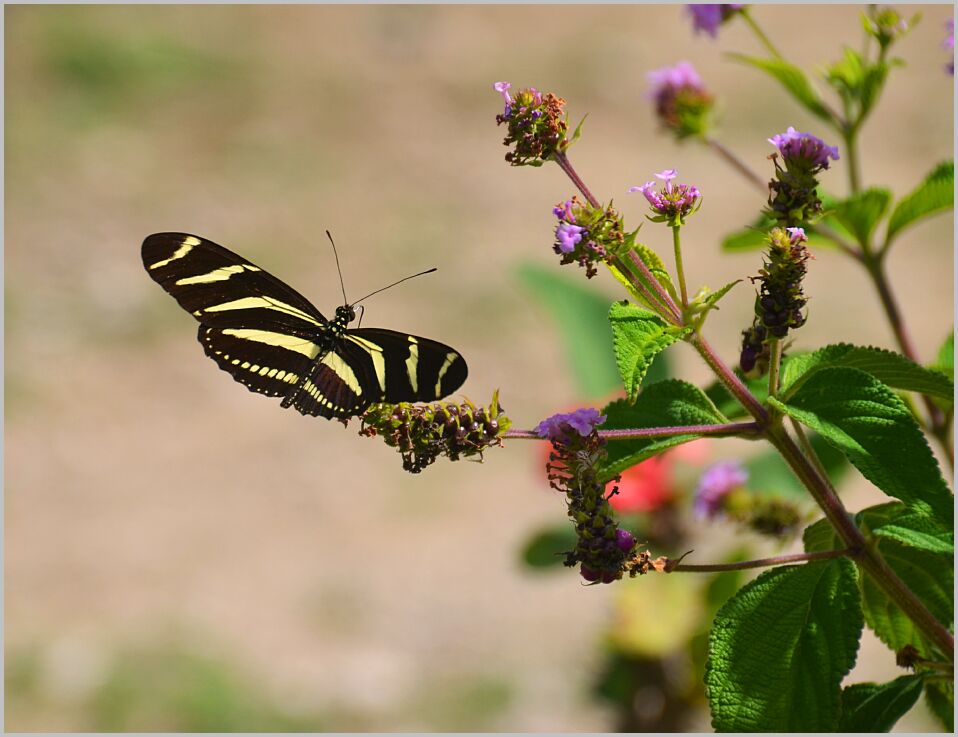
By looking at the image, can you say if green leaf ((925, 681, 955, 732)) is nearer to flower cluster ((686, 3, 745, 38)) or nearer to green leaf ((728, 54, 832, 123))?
green leaf ((728, 54, 832, 123))

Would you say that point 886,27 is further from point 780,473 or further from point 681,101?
point 780,473

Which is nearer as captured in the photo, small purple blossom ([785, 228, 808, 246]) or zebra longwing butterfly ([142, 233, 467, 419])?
small purple blossom ([785, 228, 808, 246])

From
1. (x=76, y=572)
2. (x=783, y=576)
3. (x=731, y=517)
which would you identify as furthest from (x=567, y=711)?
(x=783, y=576)

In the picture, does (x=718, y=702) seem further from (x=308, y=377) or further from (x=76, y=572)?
(x=76, y=572)

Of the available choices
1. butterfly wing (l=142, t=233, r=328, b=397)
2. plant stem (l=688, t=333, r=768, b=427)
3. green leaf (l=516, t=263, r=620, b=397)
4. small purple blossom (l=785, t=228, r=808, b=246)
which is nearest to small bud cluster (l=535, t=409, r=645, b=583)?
plant stem (l=688, t=333, r=768, b=427)

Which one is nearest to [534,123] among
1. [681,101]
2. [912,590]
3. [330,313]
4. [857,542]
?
[857,542]
